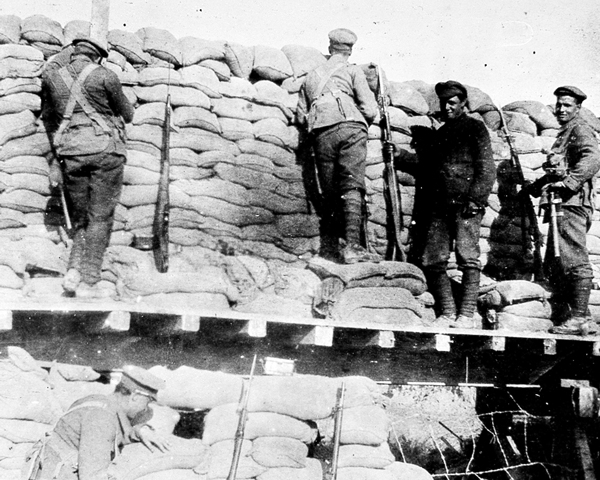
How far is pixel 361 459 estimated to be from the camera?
4688 millimetres

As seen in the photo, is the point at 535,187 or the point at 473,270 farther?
the point at 535,187

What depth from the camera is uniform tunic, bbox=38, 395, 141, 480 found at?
12.7 feet

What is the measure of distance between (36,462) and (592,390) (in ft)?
15.7

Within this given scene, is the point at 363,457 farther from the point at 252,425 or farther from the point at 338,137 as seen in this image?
the point at 338,137

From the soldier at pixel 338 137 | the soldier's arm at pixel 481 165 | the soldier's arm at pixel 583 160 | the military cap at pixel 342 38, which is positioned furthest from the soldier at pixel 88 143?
the soldier's arm at pixel 583 160

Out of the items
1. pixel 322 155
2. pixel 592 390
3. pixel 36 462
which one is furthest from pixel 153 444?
pixel 592 390

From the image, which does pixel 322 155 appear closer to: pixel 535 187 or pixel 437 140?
pixel 437 140

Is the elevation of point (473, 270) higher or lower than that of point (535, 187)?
lower

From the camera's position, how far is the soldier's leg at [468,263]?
6227 millimetres

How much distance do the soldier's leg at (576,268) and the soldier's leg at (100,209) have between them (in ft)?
13.6

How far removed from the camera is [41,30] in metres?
6.13

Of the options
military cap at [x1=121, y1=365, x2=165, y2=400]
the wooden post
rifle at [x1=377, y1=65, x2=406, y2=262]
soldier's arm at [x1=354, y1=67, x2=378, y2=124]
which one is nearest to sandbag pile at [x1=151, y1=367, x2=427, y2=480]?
military cap at [x1=121, y1=365, x2=165, y2=400]

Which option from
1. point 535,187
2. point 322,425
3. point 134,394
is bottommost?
point 322,425

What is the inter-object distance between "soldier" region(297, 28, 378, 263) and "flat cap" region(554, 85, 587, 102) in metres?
1.89
